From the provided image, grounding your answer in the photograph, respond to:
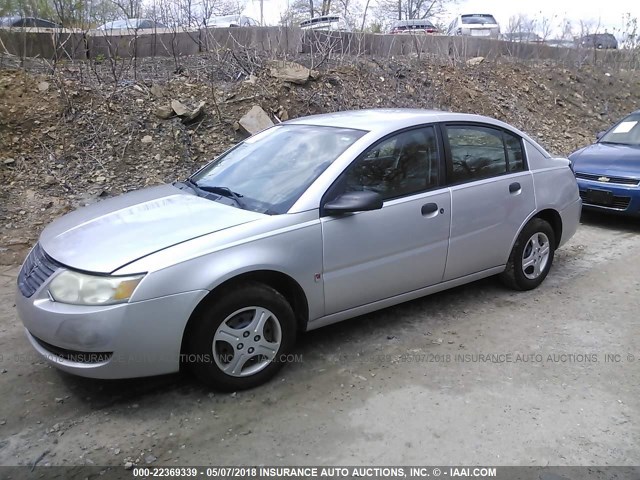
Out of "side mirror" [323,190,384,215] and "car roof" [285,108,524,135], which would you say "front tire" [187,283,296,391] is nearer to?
"side mirror" [323,190,384,215]

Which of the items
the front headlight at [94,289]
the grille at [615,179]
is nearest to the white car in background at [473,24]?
the grille at [615,179]

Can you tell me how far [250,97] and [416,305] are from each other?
208 inches

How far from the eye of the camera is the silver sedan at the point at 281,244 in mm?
2910

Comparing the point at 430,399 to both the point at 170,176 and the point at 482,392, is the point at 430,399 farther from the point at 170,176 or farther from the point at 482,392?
the point at 170,176

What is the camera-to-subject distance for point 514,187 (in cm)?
450

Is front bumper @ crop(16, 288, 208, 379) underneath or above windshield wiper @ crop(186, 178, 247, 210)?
underneath

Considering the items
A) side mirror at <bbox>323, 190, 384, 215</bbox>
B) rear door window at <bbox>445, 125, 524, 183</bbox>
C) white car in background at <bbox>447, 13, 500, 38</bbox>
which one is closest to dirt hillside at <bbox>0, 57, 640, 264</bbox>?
side mirror at <bbox>323, 190, 384, 215</bbox>

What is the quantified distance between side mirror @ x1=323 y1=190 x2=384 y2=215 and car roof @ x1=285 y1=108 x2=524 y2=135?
2.07 ft

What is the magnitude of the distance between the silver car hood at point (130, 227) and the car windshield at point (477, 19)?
19.1 m

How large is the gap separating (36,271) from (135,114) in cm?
514

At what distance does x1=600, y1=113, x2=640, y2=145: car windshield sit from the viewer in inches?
301

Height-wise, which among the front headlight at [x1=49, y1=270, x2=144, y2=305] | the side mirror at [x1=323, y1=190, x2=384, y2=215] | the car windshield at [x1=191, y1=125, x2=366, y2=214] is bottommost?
the front headlight at [x1=49, y1=270, x2=144, y2=305]

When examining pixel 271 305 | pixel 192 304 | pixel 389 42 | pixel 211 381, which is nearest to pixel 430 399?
pixel 271 305

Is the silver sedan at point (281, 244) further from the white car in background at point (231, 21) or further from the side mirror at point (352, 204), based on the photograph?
the white car in background at point (231, 21)
